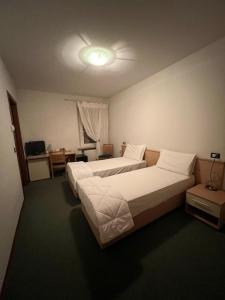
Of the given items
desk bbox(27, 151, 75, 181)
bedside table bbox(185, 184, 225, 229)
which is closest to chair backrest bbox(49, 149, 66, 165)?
desk bbox(27, 151, 75, 181)

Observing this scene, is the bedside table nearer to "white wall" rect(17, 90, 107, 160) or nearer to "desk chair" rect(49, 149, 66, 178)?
"desk chair" rect(49, 149, 66, 178)

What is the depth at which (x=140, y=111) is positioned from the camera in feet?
11.1

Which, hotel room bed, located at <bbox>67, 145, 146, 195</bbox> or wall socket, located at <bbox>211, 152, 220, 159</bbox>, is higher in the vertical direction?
wall socket, located at <bbox>211, 152, 220, 159</bbox>

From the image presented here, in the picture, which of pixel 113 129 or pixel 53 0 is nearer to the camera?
pixel 53 0

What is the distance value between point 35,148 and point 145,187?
10.8 feet

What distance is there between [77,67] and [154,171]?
2508 millimetres

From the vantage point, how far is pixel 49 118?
3.98m

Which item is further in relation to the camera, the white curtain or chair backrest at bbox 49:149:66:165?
the white curtain

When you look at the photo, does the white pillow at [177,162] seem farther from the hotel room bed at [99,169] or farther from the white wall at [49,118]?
the white wall at [49,118]

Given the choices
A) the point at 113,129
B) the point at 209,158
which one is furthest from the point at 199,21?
the point at 113,129

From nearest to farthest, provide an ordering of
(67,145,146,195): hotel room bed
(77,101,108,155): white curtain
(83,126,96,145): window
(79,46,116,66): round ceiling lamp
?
(79,46,116,66): round ceiling lamp
(67,145,146,195): hotel room bed
(77,101,108,155): white curtain
(83,126,96,145): window

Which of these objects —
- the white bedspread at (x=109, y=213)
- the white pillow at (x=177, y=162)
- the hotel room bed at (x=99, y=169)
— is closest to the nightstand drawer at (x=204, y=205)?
the white pillow at (x=177, y=162)

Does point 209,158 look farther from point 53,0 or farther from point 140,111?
point 53,0

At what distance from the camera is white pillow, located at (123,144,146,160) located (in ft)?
10.9
